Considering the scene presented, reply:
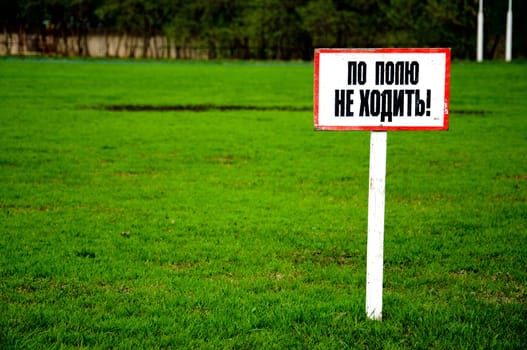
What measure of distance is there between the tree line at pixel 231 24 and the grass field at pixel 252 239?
53.0m

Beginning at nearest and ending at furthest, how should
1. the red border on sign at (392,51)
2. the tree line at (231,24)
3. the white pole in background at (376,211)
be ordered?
1. the red border on sign at (392,51)
2. the white pole in background at (376,211)
3. the tree line at (231,24)

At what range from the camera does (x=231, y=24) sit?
74125 millimetres

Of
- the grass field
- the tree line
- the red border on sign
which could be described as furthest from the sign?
the tree line

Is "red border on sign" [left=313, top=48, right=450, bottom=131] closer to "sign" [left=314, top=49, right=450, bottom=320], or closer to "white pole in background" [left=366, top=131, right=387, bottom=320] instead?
"sign" [left=314, top=49, right=450, bottom=320]

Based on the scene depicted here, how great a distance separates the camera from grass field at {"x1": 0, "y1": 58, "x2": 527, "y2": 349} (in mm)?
4980

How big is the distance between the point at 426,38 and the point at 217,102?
1722 inches

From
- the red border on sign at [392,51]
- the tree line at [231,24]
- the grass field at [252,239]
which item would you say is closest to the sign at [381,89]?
the red border on sign at [392,51]

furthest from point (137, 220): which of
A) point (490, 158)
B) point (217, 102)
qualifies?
point (217, 102)

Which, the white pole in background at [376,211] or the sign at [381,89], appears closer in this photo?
the sign at [381,89]

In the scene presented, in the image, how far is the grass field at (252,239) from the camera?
196 inches

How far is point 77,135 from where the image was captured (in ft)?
56.1

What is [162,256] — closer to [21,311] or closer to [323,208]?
[21,311]

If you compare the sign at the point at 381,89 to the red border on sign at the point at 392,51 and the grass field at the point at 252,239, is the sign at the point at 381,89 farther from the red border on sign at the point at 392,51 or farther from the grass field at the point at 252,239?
the grass field at the point at 252,239

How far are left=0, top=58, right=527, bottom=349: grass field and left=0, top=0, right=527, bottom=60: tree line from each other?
53.0m
